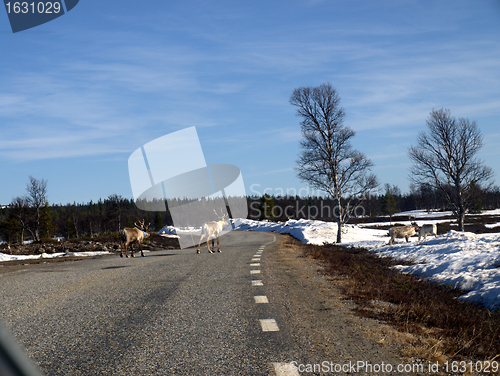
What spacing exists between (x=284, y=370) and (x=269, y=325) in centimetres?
157

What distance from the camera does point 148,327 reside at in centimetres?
521

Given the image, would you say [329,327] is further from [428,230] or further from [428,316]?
[428,230]

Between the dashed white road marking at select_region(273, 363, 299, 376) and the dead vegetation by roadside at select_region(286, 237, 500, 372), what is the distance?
1409 millimetres

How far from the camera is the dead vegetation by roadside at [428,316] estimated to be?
4410mm

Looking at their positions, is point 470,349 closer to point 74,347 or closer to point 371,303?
point 371,303

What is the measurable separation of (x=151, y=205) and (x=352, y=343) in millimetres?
20794

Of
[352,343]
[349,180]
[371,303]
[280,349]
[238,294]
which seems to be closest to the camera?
[280,349]

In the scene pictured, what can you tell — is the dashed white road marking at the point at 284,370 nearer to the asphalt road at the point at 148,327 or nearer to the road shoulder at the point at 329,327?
the asphalt road at the point at 148,327

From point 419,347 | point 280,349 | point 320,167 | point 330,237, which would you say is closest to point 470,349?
point 419,347

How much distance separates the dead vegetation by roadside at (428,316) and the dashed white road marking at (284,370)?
1.41 meters

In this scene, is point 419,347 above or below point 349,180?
below

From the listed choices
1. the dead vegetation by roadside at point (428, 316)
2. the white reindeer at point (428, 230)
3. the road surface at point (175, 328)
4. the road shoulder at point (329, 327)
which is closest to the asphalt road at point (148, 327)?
the road surface at point (175, 328)

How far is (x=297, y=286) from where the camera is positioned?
28.1 feet

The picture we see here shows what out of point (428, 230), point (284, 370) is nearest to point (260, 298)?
point (284, 370)
